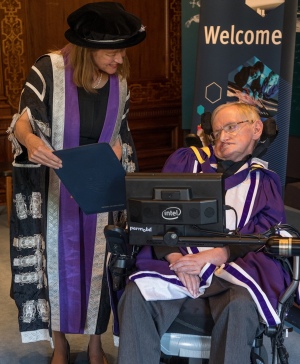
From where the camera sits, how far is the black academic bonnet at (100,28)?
8.13 feet

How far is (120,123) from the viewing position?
9.24ft

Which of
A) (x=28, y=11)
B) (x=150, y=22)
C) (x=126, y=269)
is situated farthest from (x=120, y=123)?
(x=150, y=22)

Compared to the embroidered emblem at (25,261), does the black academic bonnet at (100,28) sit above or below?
above

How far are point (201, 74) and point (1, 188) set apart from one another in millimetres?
2792

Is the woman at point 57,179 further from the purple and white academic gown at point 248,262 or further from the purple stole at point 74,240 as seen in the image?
the purple and white academic gown at point 248,262

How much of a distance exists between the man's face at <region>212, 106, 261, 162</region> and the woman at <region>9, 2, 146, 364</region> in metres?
0.45

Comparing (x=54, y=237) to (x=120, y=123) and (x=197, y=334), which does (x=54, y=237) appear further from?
(x=197, y=334)

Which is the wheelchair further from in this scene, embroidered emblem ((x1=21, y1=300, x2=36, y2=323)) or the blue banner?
the blue banner

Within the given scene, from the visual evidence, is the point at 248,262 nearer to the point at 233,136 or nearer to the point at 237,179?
the point at 237,179

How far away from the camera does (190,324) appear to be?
2229mm

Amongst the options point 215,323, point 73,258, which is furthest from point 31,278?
point 215,323

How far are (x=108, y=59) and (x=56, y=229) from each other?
738 millimetres

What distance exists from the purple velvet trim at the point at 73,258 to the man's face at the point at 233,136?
0.58 meters

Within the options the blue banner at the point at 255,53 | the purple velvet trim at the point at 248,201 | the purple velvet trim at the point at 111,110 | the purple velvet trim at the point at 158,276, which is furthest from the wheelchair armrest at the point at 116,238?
the blue banner at the point at 255,53
